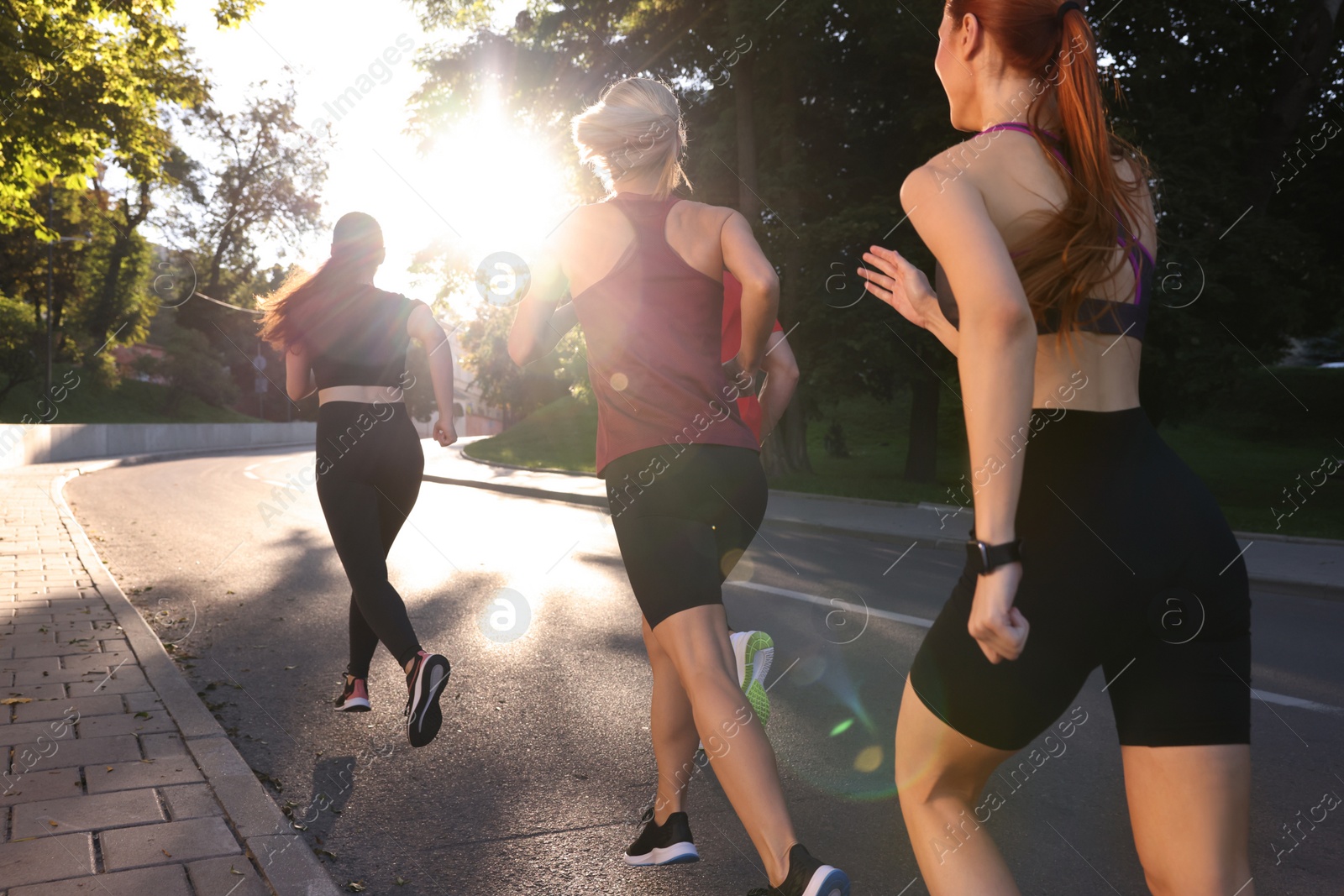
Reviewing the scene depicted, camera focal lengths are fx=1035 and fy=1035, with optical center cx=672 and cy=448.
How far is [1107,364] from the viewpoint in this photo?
1.58 meters

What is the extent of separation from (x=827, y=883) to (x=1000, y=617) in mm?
844

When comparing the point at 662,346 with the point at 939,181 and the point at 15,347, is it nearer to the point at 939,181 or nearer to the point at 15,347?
the point at 939,181

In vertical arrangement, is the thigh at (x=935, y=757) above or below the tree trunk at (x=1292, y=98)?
below

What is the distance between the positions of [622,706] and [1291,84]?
1857cm

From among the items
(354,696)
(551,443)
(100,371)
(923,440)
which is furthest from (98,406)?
(354,696)

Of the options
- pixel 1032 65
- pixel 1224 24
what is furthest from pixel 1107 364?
pixel 1224 24

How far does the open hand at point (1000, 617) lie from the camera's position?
148cm

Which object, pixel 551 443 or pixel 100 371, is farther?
pixel 100 371

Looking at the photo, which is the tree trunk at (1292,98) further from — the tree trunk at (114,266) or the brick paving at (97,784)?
the tree trunk at (114,266)

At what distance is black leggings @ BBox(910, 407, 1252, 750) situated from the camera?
4.91ft

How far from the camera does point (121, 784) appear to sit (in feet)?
11.6

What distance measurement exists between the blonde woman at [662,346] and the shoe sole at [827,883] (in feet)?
1.73

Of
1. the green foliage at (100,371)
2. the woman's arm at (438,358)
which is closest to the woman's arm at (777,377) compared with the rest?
the woman's arm at (438,358)

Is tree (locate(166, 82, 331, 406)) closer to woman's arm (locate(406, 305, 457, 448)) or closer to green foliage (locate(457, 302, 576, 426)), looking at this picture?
green foliage (locate(457, 302, 576, 426))
